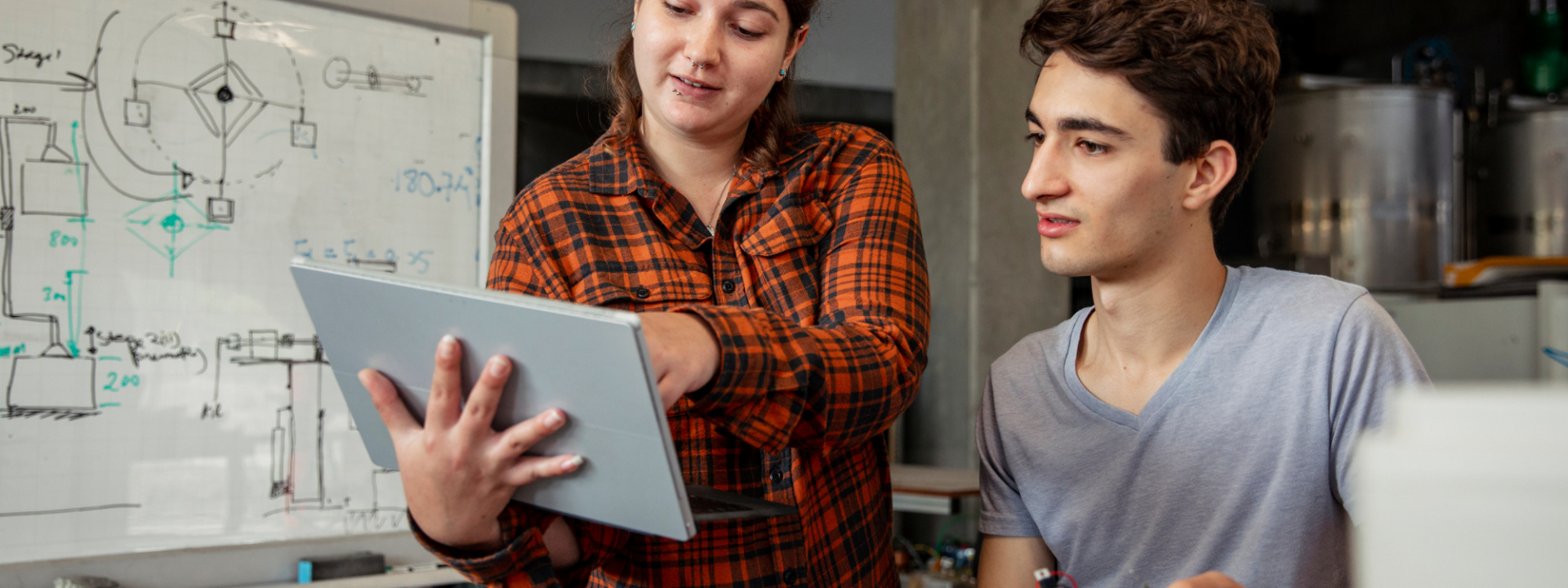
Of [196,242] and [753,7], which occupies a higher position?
[753,7]

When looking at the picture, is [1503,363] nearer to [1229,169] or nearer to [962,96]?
[962,96]

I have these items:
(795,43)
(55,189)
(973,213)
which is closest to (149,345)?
(55,189)

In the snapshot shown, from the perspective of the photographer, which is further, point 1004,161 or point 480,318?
point 1004,161

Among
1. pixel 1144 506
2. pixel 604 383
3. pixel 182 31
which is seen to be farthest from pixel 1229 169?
pixel 182 31

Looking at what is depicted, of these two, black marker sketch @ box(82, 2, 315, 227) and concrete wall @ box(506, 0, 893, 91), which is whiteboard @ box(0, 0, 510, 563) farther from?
concrete wall @ box(506, 0, 893, 91)

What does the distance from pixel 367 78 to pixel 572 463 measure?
4.69 ft

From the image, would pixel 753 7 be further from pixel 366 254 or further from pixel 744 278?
pixel 366 254

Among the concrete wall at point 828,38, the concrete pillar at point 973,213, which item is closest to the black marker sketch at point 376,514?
the concrete wall at point 828,38

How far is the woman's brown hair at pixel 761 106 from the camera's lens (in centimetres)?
105

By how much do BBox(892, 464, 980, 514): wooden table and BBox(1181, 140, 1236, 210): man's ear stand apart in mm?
1526

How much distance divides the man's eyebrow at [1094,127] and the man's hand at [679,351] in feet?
1.78

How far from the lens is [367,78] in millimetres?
1868

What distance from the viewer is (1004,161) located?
12.0 feet

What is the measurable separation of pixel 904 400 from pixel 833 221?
22cm
